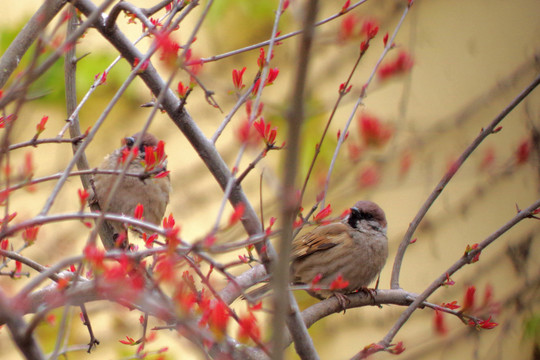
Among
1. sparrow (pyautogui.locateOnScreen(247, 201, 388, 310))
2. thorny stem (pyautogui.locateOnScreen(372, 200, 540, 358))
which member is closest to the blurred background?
sparrow (pyautogui.locateOnScreen(247, 201, 388, 310))

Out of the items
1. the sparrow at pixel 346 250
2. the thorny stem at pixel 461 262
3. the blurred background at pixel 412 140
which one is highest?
the blurred background at pixel 412 140

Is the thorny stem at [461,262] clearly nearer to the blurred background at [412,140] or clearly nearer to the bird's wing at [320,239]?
the bird's wing at [320,239]

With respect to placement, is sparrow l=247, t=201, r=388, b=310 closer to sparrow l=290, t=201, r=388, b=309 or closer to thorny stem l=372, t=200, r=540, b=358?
sparrow l=290, t=201, r=388, b=309

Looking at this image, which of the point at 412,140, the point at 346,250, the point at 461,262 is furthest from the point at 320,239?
the point at 461,262

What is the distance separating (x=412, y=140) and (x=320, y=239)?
0.84 metres

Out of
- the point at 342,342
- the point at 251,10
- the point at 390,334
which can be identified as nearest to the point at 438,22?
the point at 251,10

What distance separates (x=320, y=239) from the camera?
3.46 metres

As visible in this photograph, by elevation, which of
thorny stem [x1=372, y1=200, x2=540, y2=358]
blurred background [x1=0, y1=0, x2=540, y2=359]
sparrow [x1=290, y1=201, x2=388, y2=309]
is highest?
blurred background [x1=0, y1=0, x2=540, y2=359]

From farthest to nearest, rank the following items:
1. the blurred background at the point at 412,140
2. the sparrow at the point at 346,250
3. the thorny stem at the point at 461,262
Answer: the blurred background at the point at 412,140 < the sparrow at the point at 346,250 < the thorny stem at the point at 461,262

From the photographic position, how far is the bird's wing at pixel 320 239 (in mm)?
3412

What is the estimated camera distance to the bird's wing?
11.2 feet

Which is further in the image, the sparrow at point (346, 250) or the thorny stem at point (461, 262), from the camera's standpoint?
the sparrow at point (346, 250)

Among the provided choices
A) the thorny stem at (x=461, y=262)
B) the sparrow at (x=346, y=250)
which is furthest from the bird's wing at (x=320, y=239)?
the thorny stem at (x=461, y=262)

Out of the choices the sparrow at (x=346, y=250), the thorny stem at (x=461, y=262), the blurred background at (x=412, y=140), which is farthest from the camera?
the blurred background at (x=412, y=140)
